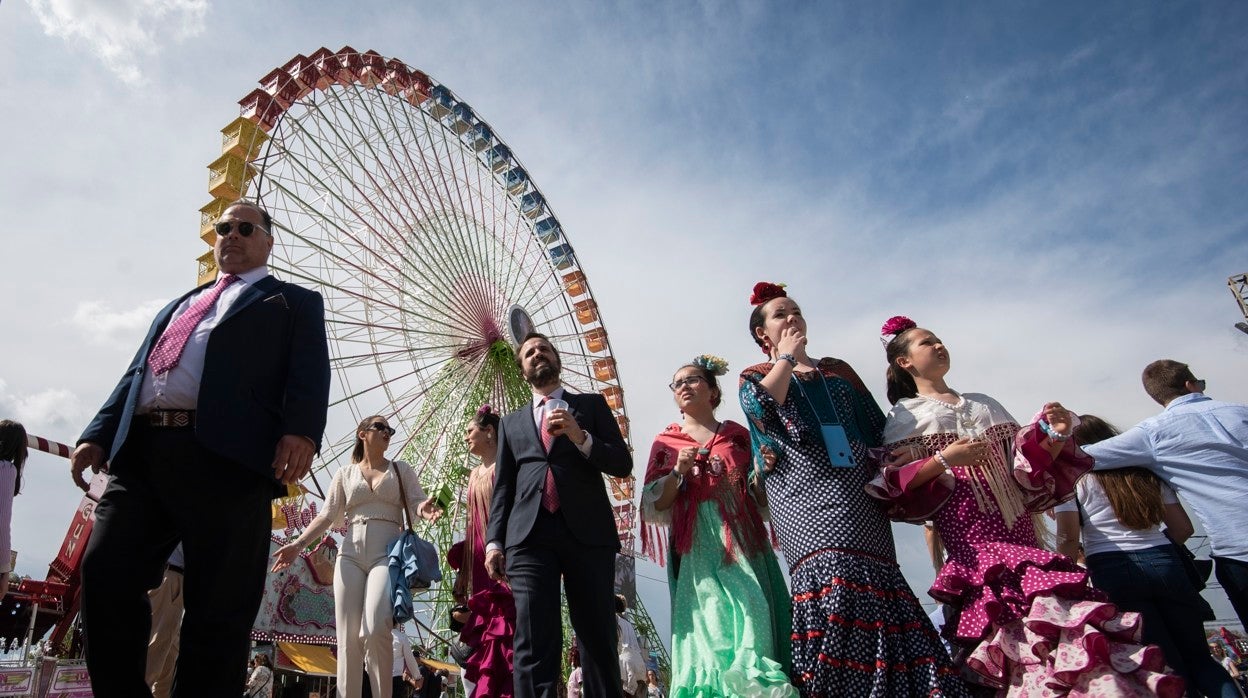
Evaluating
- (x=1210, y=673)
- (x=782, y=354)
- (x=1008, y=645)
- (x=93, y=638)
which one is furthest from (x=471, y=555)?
(x=1210, y=673)

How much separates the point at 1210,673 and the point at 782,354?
Answer: 6.89ft

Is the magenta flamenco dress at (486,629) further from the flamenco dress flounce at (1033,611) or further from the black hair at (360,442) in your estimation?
the flamenco dress flounce at (1033,611)

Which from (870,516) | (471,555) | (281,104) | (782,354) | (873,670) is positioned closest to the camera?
(873,670)

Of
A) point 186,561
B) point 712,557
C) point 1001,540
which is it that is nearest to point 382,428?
point 712,557

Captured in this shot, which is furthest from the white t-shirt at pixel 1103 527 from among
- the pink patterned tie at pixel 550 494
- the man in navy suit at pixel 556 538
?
the pink patterned tie at pixel 550 494

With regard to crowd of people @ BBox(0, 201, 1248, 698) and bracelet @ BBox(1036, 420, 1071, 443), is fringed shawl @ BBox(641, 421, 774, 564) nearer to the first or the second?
crowd of people @ BBox(0, 201, 1248, 698)

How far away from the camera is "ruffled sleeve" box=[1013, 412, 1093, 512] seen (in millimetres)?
2801

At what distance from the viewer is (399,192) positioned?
15.7 m

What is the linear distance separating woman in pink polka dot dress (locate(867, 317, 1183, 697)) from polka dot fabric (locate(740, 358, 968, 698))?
134 mm

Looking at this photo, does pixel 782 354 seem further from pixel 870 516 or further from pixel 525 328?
pixel 525 328

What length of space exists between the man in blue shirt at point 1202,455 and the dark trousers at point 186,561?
11.1ft

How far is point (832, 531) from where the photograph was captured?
285 cm

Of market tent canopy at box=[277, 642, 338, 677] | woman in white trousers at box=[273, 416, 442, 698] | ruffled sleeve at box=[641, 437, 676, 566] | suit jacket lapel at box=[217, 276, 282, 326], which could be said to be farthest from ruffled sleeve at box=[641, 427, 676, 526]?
market tent canopy at box=[277, 642, 338, 677]

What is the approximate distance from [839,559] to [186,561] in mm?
2105
